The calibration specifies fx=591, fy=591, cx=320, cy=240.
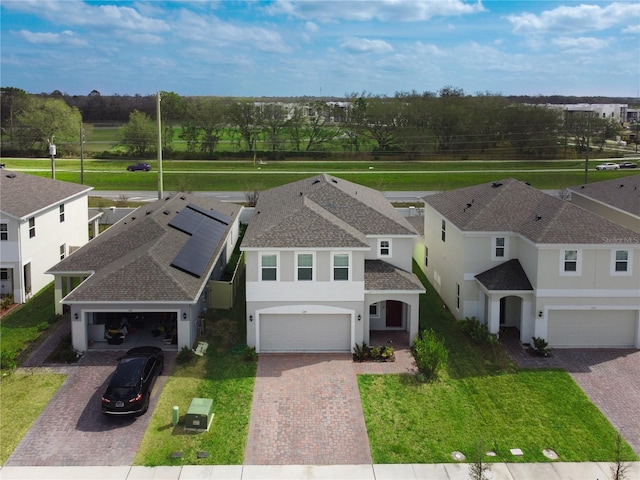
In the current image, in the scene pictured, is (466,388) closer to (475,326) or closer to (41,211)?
(475,326)

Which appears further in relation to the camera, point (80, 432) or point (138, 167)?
point (138, 167)

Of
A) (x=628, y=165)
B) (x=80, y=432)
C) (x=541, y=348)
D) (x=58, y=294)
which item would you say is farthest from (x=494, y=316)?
(x=628, y=165)

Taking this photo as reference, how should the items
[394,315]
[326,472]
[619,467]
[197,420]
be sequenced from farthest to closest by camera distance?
1. [394,315]
2. [197,420]
3. [326,472]
4. [619,467]

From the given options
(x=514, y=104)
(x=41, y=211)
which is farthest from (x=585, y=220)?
(x=514, y=104)

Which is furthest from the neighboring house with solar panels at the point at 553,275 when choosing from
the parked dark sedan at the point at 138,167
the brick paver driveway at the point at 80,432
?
the parked dark sedan at the point at 138,167

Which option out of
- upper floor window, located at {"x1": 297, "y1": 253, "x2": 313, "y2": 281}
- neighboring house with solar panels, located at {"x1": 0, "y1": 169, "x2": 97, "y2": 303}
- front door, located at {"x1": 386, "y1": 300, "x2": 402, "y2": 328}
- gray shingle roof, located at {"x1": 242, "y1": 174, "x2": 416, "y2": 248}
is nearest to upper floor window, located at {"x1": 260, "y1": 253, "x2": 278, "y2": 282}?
gray shingle roof, located at {"x1": 242, "y1": 174, "x2": 416, "y2": 248}

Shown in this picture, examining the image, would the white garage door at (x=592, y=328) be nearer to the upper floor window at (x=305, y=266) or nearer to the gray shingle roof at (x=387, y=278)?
the gray shingle roof at (x=387, y=278)

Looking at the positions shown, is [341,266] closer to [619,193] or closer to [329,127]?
[619,193]

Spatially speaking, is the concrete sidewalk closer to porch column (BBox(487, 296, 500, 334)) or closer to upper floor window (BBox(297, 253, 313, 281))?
upper floor window (BBox(297, 253, 313, 281))
